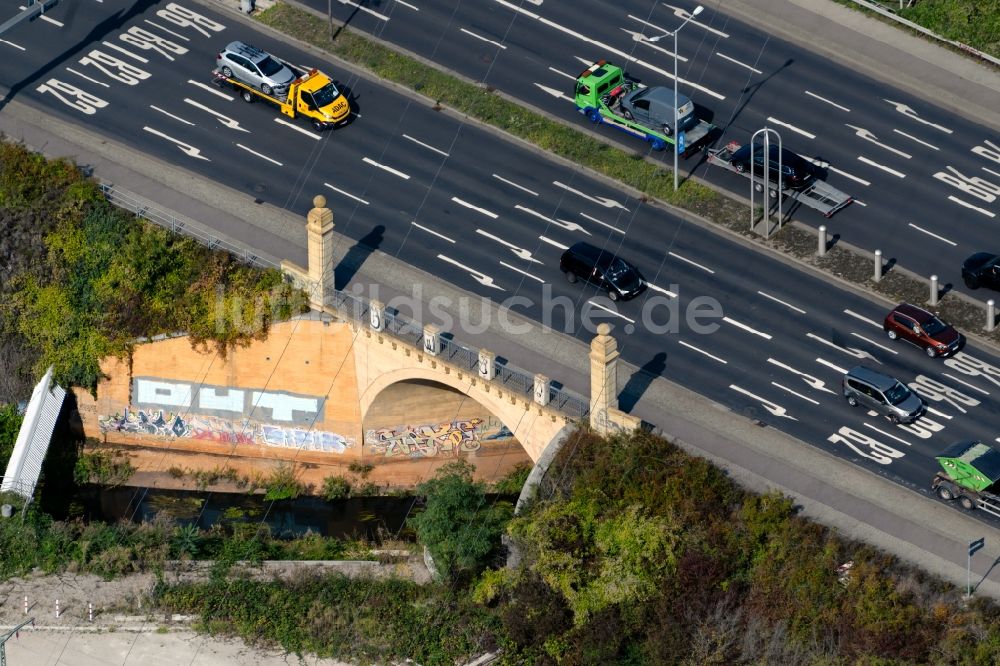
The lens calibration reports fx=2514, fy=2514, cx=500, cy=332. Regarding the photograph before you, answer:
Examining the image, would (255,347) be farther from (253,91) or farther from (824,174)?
(824,174)

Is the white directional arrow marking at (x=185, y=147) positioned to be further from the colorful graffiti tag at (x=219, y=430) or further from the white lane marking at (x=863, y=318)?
the white lane marking at (x=863, y=318)

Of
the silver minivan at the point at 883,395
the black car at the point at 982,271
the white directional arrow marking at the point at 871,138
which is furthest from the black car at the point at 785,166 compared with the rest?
the silver minivan at the point at 883,395

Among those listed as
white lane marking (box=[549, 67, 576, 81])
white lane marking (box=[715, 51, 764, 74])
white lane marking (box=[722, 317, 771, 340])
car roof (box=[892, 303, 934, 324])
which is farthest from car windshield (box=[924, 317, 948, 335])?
white lane marking (box=[549, 67, 576, 81])

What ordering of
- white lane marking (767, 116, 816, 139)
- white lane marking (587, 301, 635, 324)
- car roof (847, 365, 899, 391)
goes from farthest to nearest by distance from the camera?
white lane marking (767, 116, 816, 139), white lane marking (587, 301, 635, 324), car roof (847, 365, 899, 391)

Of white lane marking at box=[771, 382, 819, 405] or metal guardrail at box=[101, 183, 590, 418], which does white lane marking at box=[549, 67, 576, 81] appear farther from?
white lane marking at box=[771, 382, 819, 405]

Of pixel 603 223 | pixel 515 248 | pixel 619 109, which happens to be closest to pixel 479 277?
pixel 515 248

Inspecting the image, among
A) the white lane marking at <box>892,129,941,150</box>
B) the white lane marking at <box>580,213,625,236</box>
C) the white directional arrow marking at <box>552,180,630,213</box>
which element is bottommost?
the white lane marking at <box>580,213,625,236</box>

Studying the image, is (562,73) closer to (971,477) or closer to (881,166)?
(881,166)
